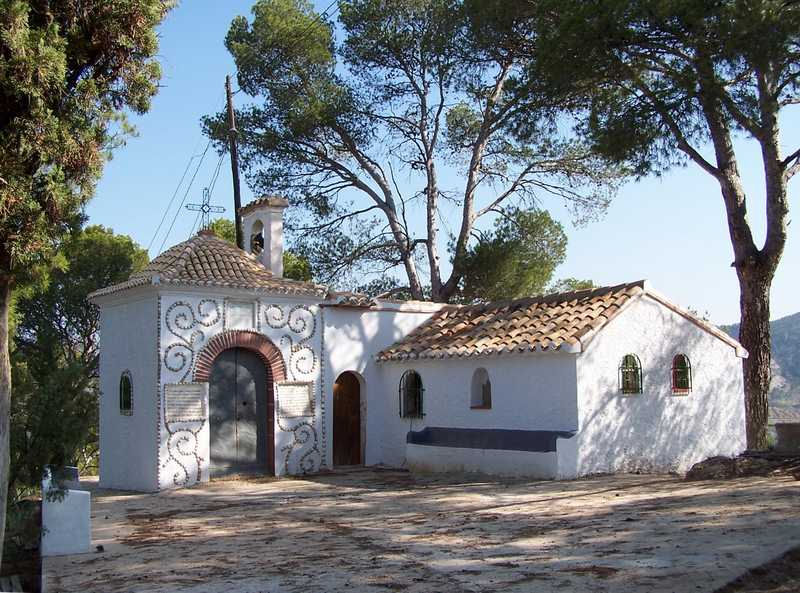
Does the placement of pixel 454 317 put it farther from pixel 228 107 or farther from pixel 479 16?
pixel 228 107

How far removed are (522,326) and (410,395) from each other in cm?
320

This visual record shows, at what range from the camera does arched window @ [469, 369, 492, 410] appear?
1706 cm

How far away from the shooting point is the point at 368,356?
19109mm

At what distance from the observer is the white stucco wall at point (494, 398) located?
1521 cm

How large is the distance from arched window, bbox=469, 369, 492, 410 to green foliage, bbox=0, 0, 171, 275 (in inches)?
373

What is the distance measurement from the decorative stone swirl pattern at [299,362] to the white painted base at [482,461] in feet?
6.65

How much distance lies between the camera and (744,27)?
47.8ft

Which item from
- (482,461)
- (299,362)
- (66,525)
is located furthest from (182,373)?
(66,525)

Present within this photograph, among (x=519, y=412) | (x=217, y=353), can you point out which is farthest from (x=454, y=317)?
(x=217, y=353)

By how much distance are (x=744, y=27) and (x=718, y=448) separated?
7935 mm

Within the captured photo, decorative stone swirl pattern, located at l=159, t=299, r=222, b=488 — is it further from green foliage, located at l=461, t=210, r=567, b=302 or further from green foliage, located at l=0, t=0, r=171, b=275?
green foliage, located at l=461, t=210, r=567, b=302

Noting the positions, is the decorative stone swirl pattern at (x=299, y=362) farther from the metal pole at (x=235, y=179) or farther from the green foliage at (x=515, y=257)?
the green foliage at (x=515, y=257)

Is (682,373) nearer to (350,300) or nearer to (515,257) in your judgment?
(350,300)

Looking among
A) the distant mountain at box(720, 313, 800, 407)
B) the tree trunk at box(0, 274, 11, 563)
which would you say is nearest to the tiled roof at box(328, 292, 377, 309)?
the tree trunk at box(0, 274, 11, 563)
